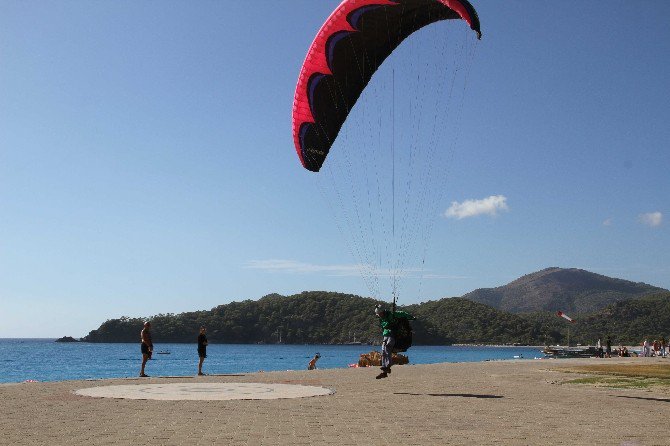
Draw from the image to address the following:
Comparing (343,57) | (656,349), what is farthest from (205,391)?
(656,349)

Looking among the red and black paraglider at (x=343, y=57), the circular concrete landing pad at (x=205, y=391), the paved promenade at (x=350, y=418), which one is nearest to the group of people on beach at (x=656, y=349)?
the paved promenade at (x=350, y=418)

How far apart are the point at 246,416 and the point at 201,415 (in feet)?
2.33

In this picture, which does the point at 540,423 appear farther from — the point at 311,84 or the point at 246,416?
the point at 311,84

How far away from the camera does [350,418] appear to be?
Answer: 1034 centimetres

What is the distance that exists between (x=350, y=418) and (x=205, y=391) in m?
5.41

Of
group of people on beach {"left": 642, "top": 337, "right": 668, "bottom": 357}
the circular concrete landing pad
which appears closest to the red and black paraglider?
the circular concrete landing pad

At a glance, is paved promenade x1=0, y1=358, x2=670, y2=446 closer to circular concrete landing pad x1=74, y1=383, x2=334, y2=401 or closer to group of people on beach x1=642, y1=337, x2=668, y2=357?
circular concrete landing pad x1=74, y1=383, x2=334, y2=401

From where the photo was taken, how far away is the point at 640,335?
180 meters

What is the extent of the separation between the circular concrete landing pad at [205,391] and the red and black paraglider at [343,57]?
7365 mm

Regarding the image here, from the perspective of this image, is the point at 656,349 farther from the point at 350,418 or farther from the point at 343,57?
the point at 350,418

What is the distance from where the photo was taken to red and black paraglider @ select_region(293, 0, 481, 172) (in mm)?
17656

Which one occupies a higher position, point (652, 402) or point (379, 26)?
point (379, 26)

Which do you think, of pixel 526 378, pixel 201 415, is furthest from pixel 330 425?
pixel 526 378

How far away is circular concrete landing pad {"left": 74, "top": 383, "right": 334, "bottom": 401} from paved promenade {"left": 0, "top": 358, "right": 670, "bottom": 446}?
385 mm
